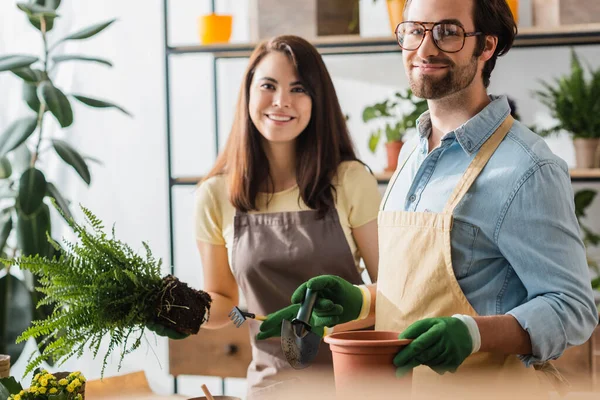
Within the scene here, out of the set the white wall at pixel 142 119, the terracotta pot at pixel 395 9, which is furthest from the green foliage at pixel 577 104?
the white wall at pixel 142 119

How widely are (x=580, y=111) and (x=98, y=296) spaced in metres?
2.01

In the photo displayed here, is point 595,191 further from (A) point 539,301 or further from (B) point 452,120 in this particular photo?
(A) point 539,301

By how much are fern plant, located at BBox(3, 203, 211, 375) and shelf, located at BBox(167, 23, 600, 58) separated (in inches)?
59.8

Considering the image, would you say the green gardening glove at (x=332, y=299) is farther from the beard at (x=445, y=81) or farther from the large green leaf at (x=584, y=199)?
the large green leaf at (x=584, y=199)

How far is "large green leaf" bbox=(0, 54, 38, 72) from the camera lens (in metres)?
2.82

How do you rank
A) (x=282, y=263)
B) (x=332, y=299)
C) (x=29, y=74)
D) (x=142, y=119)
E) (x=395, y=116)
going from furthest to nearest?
(x=142, y=119) < (x=395, y=116) < (x=29, y=74) < (x=282, y=263) < (x=332, y=299)

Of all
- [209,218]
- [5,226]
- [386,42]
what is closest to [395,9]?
[386,42]

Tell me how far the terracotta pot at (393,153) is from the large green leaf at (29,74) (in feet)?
4.28

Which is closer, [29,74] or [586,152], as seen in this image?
[586,152]

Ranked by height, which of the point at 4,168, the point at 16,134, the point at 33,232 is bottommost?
the point at 33,232

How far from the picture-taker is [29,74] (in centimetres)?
290

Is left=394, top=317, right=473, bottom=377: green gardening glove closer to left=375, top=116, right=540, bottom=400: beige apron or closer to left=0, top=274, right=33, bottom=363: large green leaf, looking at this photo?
left=375, top=116, right=540, bottom=400: beige apron

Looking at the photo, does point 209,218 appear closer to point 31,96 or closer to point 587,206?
point 31,96

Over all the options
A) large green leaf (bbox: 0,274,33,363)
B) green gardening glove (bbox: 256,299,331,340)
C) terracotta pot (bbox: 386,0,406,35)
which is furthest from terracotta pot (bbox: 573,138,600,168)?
large green leaf (bbox: 0,274,33,363)
